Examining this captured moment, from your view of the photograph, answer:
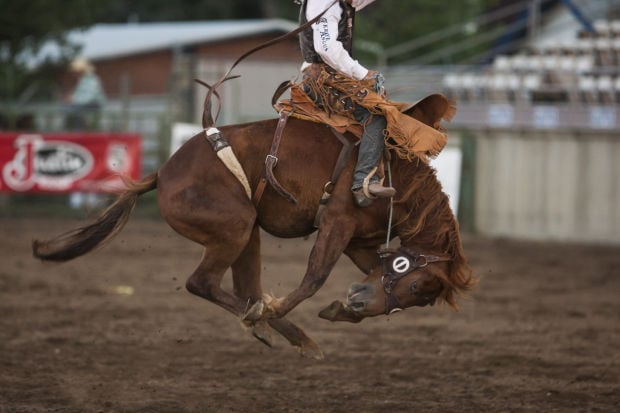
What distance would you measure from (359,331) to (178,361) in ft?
6.01

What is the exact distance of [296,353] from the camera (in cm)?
727

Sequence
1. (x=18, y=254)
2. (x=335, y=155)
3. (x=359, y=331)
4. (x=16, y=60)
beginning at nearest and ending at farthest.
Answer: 1. (x=335, y=155)
2. (x=359, y=331)
3. (x=18, y=254)
4. (x=16, y=60)

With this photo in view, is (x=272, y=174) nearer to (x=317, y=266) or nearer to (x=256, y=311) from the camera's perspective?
(x=317, y=266)

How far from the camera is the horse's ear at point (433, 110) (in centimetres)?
594

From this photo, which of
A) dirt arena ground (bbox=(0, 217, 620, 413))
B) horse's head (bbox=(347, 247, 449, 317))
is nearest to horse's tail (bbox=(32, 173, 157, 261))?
dirt arena ground (bbox=(0, 217, 620, 413))

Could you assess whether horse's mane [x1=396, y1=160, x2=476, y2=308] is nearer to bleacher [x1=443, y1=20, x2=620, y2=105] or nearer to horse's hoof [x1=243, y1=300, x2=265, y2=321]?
horse's hoof [x1=243, y1=300, x2=265, y2=321]

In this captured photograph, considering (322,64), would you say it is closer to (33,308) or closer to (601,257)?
(33,308)

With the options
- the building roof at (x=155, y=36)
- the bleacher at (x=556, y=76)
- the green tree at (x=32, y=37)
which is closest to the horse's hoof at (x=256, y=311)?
the bleacher at (x=556, y=76)

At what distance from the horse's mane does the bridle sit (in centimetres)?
7

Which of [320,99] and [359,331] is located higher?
→ [320,99]

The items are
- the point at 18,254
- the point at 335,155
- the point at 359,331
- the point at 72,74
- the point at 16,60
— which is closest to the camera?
the point at 335,155

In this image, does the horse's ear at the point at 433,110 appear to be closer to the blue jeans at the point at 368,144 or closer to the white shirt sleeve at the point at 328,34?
the blue jeans at the point at 368,144

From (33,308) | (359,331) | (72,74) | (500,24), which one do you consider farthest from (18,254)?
(500,24)

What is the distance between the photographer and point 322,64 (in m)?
5.81
